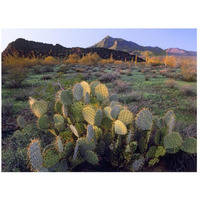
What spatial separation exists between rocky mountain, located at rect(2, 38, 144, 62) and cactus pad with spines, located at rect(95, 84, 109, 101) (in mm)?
1202

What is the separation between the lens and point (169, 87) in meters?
4.76

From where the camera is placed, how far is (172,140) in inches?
70.2

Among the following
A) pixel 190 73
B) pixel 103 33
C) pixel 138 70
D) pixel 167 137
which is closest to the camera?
pixel 167 137

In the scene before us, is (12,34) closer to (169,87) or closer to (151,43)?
(151,43)

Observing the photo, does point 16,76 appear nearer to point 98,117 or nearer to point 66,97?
point 66,97

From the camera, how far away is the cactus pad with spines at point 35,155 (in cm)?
152

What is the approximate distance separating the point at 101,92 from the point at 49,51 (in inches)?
67.3

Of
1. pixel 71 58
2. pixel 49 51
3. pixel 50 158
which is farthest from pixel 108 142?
pixel 71 58

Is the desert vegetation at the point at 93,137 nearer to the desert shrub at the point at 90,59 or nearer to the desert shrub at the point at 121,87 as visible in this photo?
the desert shrub at the point at 90,59

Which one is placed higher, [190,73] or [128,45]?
[128,45]

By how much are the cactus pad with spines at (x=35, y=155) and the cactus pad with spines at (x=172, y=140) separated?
1134mm

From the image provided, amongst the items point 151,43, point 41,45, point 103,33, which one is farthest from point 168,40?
point 41,45

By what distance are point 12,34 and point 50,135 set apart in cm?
135

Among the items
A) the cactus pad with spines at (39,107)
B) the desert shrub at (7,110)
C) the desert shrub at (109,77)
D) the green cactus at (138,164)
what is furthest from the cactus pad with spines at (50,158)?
the desert shrub at (109,77)
